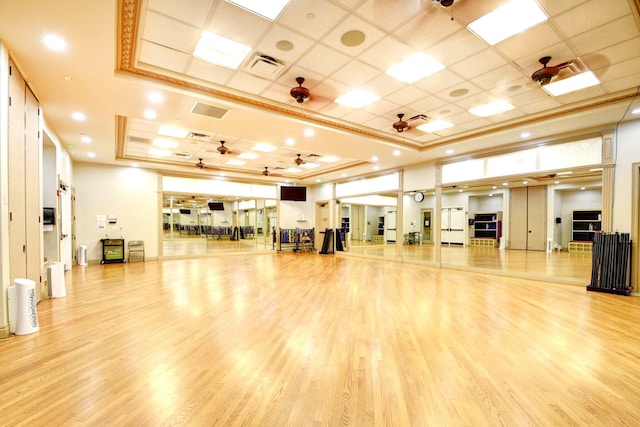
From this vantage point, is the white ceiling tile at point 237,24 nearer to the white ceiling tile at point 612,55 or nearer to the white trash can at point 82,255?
the white ceiling tile at point 612,55

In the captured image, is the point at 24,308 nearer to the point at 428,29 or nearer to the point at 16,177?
the point at 16,177

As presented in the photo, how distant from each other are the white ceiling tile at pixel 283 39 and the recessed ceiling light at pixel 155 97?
2026 mm

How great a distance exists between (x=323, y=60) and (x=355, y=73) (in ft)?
1.93

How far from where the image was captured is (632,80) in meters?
4.41

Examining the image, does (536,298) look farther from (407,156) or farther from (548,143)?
(407,156)

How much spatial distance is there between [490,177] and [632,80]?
11.8 ft

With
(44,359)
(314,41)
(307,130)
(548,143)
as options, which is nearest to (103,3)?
(314,41)

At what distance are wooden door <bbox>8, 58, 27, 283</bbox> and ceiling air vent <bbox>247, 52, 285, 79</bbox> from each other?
2.90 meters

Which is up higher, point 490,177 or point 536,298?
point 490,177

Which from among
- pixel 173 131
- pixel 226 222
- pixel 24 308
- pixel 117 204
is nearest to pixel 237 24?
pixel 24 308

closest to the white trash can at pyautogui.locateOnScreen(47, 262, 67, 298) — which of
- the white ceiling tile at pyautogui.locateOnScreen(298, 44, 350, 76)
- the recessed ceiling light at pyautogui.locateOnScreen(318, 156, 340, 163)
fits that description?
the white ceiling tile at pyautogui.locateOnScreen(298, 44, 350, 76)

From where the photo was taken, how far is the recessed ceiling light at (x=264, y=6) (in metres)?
2.89

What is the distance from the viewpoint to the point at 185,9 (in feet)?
9.87

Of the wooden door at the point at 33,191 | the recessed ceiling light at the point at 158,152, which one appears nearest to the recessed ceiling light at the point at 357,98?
the wooden door at the point at 33,191
